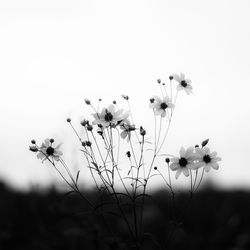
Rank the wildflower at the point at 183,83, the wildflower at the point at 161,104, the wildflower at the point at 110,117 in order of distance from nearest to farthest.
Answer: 1. the wildflower at the point at 110,117
2. the wildflower at the point at 161,104
3. the wildflower at the point at 183,83

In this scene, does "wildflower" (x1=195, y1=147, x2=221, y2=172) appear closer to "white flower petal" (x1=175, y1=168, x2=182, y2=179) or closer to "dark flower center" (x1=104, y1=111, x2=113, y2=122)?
"white flower petal" (x1=175, y1=168, x2=182, y2=179)

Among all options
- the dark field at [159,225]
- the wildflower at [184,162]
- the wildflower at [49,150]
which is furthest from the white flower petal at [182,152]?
the dark field at [159,225]

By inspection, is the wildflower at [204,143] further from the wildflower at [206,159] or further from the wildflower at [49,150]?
the wildflower at [49,150]

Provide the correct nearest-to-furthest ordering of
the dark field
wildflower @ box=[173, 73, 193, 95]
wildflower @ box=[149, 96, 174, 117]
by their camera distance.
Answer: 1. wildflower @ box=[149, 96, 174, 117]
2. wildflower @ box=[173, 73, 193, 95]
3. the dark field

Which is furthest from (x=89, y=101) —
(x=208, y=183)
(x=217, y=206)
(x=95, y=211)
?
(x=208, y=183)

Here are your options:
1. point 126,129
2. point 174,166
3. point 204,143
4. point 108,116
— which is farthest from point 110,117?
point 204,143

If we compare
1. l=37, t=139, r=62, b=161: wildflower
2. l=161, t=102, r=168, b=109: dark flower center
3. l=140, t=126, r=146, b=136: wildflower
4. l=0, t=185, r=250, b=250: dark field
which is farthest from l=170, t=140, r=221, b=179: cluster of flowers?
l=0, t=185, r=250, b=250: dark field
